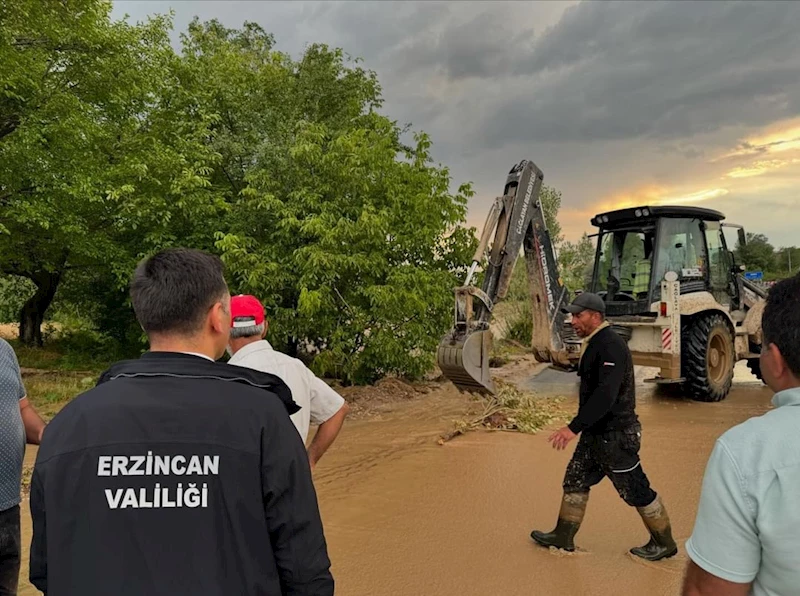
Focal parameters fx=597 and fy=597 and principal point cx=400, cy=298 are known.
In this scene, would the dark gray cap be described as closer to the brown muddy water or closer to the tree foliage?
the brown muddy water

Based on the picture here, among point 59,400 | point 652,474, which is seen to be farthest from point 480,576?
point 59,400

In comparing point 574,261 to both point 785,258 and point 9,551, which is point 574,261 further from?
point 785,258

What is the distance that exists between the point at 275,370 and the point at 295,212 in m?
7.43

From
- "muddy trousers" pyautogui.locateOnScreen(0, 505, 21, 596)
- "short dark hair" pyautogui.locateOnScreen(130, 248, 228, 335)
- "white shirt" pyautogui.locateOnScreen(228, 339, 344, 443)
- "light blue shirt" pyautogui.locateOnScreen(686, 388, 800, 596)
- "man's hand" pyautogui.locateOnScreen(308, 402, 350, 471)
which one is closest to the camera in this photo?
"light blue shirt" pyautogui.locateOnScreen(686, 388, 800, 596)

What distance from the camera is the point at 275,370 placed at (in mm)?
2875

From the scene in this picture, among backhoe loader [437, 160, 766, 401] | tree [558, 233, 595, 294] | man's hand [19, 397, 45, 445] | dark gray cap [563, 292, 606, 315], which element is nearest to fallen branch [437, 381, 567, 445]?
backhoe loader [437, 160, 766, 401]

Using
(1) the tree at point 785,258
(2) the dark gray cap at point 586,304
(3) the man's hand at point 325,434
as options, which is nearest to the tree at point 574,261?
(2) the dark gray cap at point 586,304

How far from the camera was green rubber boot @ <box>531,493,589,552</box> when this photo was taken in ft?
14.1

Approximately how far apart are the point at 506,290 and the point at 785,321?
22.5 ft

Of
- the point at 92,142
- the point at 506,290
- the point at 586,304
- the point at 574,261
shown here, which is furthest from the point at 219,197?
the point at 574,261

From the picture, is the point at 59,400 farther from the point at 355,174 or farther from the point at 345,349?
the point at 355,174

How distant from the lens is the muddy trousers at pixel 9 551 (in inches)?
102

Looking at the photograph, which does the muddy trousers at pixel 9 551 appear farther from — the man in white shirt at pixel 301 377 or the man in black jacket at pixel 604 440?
the man in black jacket at pixel 604 440

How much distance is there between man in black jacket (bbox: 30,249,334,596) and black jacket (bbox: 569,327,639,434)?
3.03 meters
